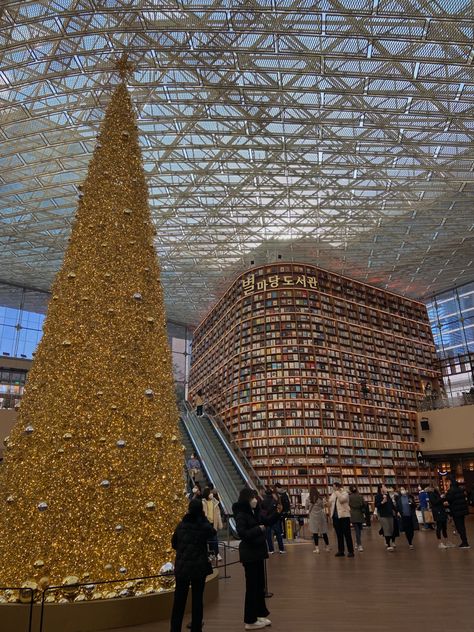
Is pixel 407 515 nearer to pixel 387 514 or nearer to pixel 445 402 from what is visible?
pixel 387 514

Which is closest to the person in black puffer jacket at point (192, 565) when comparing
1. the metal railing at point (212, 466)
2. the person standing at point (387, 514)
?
the person standing at point (387, 514)

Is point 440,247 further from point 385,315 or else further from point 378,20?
point 378,20

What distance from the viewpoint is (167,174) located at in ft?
47.6

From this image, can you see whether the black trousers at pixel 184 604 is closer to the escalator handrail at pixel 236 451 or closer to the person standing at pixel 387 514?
the person standing at pixel 387 514

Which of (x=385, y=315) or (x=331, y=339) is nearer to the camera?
(x=331, y=339)

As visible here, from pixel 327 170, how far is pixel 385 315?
7850mm

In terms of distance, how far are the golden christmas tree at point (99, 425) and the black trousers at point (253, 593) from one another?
680 mm

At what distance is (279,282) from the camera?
16.9 metres

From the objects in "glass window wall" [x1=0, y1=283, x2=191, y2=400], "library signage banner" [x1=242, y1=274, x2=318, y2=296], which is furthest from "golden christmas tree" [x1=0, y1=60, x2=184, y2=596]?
"glass window wall" [x1=0, y1=283, x2=191, y2=400]

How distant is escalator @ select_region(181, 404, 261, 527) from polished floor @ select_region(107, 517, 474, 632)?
4.91 m

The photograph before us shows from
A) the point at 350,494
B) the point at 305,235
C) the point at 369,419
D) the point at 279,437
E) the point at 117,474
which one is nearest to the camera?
the point at 117,474

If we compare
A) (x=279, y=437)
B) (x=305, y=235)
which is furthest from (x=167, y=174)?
(x=279, y=437)

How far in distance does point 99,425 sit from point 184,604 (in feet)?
4.53

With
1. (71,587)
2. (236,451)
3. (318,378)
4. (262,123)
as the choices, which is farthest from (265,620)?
(318,378)
